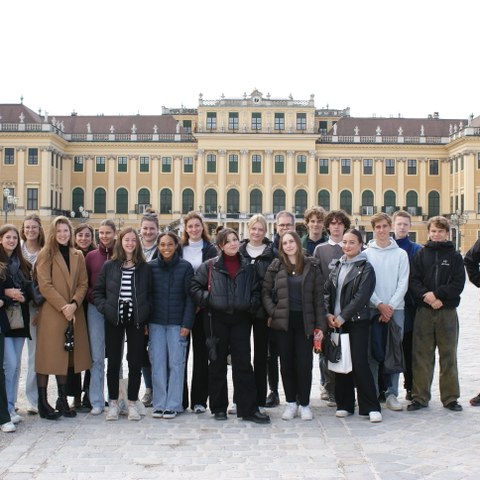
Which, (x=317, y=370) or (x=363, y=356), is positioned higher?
(x=363, y=356)

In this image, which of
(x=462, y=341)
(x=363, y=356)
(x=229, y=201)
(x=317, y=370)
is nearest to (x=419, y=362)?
(x=363, y=356)

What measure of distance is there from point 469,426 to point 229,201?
50168 millimetres

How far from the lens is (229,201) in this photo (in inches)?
2232

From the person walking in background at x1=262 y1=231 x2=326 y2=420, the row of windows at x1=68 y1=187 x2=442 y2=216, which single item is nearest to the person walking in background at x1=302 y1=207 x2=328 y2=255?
the person walking in background at x1=262 y1=231 x2=326 y2=420

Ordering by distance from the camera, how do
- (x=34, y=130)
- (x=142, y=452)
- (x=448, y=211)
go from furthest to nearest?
(x=448, y=211)
(x=34, y=130)
(x=142, y=452)

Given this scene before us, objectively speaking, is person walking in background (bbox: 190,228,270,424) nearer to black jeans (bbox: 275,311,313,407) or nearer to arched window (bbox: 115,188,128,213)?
black jeans (bbox: 275,311,313,407)

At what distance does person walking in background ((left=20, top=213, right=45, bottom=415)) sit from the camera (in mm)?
7422

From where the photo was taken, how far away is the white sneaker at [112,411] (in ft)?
23.5

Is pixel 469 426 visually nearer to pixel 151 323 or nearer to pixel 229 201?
pixel 151 323

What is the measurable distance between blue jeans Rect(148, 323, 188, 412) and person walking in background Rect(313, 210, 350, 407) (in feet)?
5.56

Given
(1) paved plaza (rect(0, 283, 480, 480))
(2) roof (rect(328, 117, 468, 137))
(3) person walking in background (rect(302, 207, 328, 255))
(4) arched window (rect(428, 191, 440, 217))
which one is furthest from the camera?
(2) roof (rect(328, 117, 468, 137))

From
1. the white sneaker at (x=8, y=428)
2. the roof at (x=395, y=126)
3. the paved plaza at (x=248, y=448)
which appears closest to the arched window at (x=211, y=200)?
the roof at (x=395, y=126)

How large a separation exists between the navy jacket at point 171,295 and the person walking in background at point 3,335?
58.0 inches

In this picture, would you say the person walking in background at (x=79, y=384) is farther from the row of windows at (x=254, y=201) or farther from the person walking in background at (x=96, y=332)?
the row of windows at (x=254, y=201)
